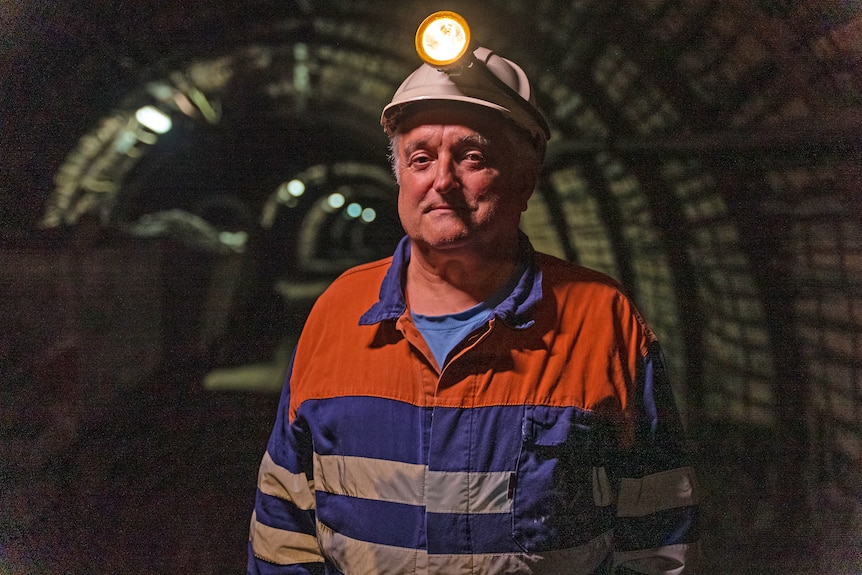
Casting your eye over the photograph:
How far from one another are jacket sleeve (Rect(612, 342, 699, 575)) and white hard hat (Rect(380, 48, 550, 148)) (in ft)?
2.26

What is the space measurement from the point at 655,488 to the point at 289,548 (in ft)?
3.31

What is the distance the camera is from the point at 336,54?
1998 millimetres

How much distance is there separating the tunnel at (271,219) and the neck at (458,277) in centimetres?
55

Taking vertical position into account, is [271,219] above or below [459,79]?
below

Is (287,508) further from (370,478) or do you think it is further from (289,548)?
(370,478)

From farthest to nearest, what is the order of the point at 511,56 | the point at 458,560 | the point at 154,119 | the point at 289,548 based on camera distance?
1. the point at 154,119
2. the point at 511,56
3. the point at 289,548
4. the point at 458,560

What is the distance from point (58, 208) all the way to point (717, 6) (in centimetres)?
232

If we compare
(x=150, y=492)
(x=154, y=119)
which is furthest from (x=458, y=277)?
(x=150, y=492)

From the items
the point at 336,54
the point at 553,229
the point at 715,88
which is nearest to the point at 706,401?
the point at 553,229

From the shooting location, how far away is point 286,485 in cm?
168

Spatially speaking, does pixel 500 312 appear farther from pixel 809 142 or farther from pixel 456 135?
pixel 809 142

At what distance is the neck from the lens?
1.54 m

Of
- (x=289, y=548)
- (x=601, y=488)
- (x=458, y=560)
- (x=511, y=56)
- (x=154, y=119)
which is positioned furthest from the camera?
(x=154, y=119)

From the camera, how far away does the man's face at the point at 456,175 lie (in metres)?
1.44
